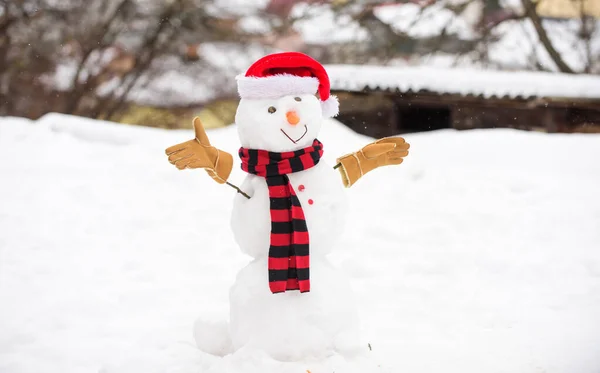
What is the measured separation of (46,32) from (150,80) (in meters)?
1.84

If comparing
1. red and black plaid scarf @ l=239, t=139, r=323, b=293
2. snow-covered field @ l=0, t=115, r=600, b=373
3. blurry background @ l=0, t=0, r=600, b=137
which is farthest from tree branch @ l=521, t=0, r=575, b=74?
red and black plaid scarf @ l=239, t=139, r=323, b=293

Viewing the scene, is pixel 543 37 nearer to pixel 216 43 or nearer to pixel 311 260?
pixel 216 43

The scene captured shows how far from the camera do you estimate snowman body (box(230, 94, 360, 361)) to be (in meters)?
2.01

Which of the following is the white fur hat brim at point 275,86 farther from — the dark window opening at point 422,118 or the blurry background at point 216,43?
the blurry background at point 216,43

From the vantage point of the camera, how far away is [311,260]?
2.13 m

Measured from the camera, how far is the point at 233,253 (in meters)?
3.67

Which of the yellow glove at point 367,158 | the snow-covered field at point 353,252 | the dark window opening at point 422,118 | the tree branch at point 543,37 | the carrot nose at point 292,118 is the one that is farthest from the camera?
the tree branch at point 543,37

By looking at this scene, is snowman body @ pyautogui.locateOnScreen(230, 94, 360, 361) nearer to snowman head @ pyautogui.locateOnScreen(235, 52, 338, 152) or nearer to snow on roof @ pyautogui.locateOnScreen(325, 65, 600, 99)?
snowman head @ pyautogui.locateOnScreen(235, 52, 338, 152)

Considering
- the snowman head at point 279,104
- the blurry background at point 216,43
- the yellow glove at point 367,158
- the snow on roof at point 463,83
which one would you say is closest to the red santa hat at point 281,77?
the snowman head at point 279,104

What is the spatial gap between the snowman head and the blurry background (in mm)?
7210

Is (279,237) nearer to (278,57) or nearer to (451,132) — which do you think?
(278,57)

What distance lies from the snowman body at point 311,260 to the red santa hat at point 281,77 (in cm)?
3

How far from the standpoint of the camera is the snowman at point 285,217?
2014 mm

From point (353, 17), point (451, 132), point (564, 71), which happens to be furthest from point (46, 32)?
point (564, 71)
